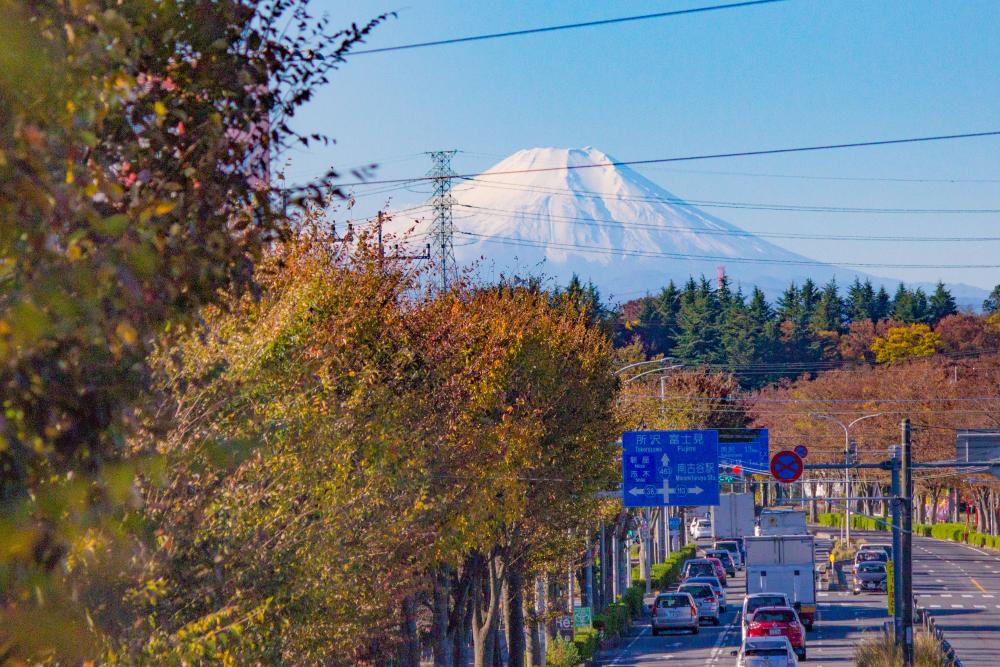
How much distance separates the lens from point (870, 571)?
216 feet

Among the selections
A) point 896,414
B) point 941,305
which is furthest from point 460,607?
point 941,305

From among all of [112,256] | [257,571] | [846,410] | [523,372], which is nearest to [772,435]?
[846,410]

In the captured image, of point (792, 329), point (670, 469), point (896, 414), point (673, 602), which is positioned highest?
point (792, 329)

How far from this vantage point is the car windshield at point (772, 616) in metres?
38.9

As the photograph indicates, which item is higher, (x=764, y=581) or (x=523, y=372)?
(x=523, y=372)

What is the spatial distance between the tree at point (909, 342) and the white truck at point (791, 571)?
7982cm

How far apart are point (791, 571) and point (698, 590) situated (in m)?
4.74

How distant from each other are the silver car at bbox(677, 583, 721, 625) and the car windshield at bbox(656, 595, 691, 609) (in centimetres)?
257

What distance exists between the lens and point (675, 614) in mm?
49375

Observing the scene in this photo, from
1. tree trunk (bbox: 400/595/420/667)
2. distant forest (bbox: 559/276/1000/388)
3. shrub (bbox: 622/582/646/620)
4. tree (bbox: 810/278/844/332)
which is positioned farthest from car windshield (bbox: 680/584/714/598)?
tree (bbox: 810/278/844/332)

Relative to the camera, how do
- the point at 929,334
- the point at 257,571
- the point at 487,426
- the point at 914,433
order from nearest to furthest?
the point at 257,571, the point at 487,426, the point at 914,433, the point at 929,334

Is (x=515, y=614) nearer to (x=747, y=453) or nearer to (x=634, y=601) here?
(x=634, y=601)

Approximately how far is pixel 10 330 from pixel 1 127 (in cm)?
70

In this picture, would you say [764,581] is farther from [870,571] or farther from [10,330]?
[10,330]
